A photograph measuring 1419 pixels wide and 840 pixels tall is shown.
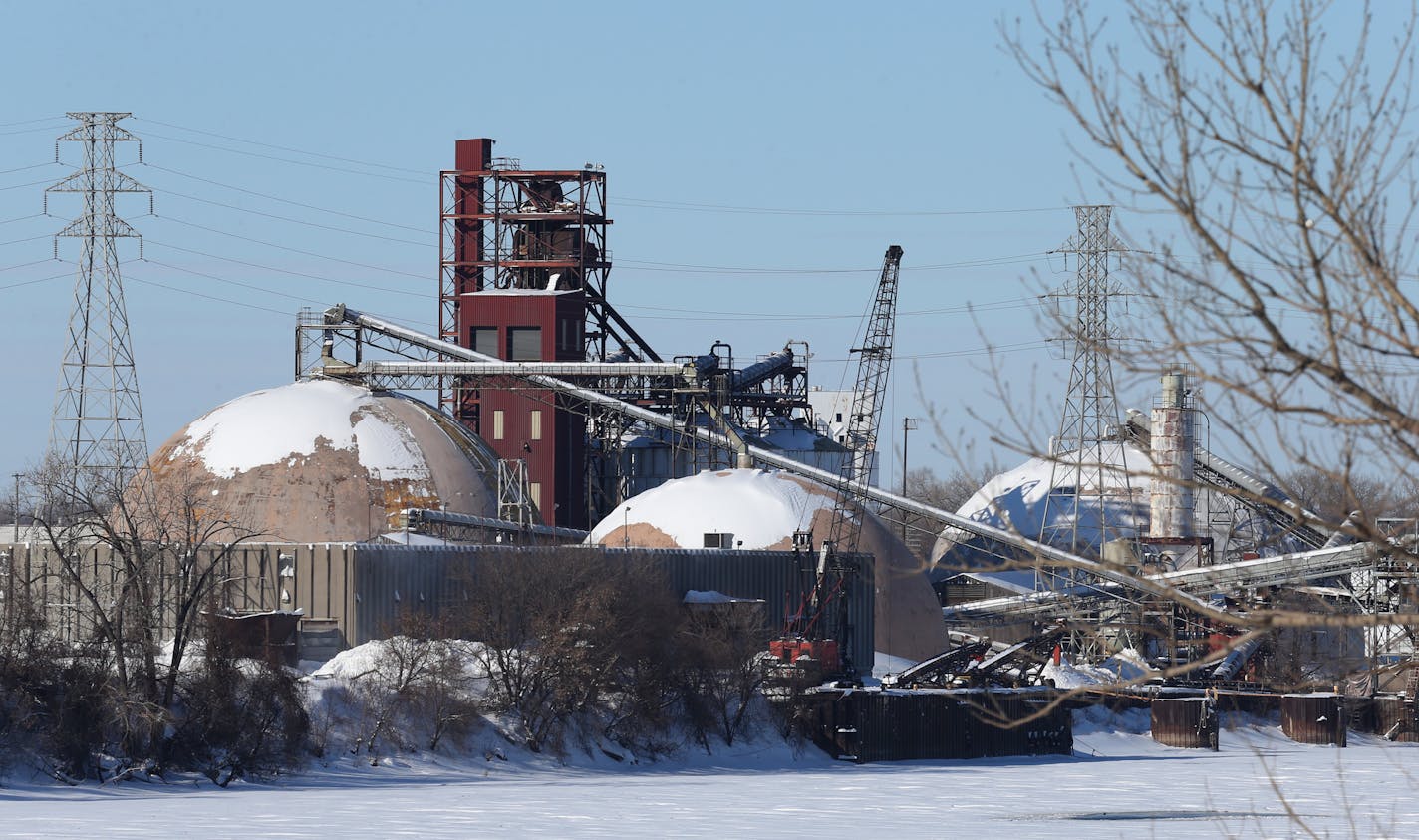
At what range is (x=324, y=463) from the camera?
6025cm

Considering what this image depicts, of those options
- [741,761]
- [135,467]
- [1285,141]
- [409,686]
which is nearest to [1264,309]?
[1285,141]

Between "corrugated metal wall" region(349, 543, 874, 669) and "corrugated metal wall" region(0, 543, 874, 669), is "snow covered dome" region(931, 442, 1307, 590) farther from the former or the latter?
"corrugated metal wall" region(0, 543, 874, 669)

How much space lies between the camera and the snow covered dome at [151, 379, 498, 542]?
5950cm

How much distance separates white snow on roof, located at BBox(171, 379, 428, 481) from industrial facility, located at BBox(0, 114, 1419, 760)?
0.10 meters

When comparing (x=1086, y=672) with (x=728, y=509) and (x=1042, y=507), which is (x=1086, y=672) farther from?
(x=1042, y=507)

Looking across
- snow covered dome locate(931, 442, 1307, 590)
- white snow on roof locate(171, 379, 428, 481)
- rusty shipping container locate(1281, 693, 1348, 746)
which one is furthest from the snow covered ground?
snow covered dome locate(931, 442, 1307, 590)

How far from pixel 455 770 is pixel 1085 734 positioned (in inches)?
864

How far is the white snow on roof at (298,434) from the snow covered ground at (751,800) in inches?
742

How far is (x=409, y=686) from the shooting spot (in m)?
42.9

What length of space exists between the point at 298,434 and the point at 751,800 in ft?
100

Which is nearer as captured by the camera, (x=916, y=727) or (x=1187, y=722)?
(x=916, y=727)

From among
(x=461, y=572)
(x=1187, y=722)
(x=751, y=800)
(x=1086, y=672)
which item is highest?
(x=461, y=572)

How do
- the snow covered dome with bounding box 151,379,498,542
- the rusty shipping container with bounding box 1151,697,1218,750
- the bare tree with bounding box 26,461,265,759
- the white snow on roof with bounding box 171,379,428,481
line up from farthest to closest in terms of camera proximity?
the white snow on roof with bounding box 171,379,428,481 → the snow covered dome with bounding box 151,379,498,542 → the rusty shipping container with bounding box 1151,697,1218,750 → the bare tree with bounding box 26,461,265,759

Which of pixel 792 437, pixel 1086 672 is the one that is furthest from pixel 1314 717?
pixel 792 437
